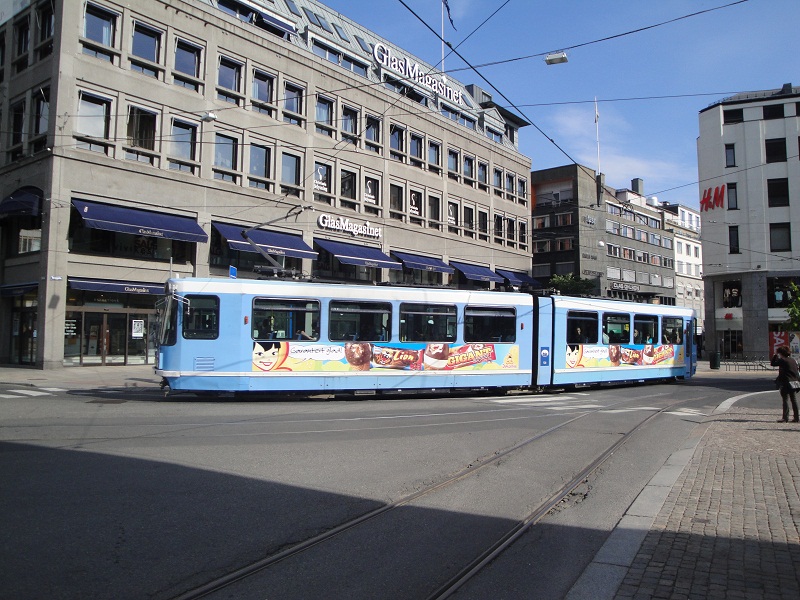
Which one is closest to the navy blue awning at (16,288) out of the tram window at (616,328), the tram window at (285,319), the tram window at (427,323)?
the tram window at (285,319)

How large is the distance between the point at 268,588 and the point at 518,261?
139 feet

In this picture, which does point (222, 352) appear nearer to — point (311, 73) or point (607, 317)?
point (607, 317)

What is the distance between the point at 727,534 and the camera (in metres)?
5.50

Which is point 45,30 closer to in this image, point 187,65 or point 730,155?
point 187,65

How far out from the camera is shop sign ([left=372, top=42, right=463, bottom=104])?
36031mm

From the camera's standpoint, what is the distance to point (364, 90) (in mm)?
32844

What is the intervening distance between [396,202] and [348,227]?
468 centimetres

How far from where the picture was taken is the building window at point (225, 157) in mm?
26766

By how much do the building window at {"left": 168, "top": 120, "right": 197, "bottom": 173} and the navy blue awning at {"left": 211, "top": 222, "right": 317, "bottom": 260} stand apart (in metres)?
A: 2.68

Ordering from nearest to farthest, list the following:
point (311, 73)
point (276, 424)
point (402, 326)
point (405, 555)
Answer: point (405, 555), point (276, 424), point (402, 326), point (311, 73)

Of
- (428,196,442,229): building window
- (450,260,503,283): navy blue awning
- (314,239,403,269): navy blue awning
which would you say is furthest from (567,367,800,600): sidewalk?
(428,196,442,229): building window

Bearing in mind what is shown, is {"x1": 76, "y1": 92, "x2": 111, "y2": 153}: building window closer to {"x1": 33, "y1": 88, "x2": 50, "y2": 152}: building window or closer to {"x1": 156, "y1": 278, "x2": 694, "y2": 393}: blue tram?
{"x1": 33, "y1": 88, "x2": 50, "y2": 152}: building window

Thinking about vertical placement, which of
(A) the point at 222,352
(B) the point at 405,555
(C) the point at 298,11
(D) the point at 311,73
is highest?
(C) the point at 298,11

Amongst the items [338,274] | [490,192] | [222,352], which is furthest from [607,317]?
[490,192]
